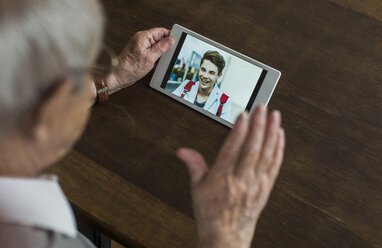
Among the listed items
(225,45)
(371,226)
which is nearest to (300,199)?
Result: (371,226)

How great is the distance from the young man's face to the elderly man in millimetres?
330

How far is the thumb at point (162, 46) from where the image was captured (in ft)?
3.59

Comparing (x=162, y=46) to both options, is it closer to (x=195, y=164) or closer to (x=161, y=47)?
(x=161, y=47)

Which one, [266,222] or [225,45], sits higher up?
[225,45]

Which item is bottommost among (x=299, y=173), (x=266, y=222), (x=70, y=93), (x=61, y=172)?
Result: (x=61, y=172)

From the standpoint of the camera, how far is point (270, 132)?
75 cm

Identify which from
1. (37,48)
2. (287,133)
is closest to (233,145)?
(287,133)

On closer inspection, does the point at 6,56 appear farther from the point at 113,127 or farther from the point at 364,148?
the point at 364,148

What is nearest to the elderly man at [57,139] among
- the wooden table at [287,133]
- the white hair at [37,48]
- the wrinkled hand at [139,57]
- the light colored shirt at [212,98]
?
the white hair at [37,48]

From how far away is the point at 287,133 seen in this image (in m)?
1.01

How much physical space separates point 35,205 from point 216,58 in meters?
0.63

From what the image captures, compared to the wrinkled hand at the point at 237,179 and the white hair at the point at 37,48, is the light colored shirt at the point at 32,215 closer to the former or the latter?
the white hair at the point at 37,48

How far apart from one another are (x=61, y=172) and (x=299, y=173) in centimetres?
60

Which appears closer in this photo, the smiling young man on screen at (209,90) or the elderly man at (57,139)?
the elderly man at (57,139)
